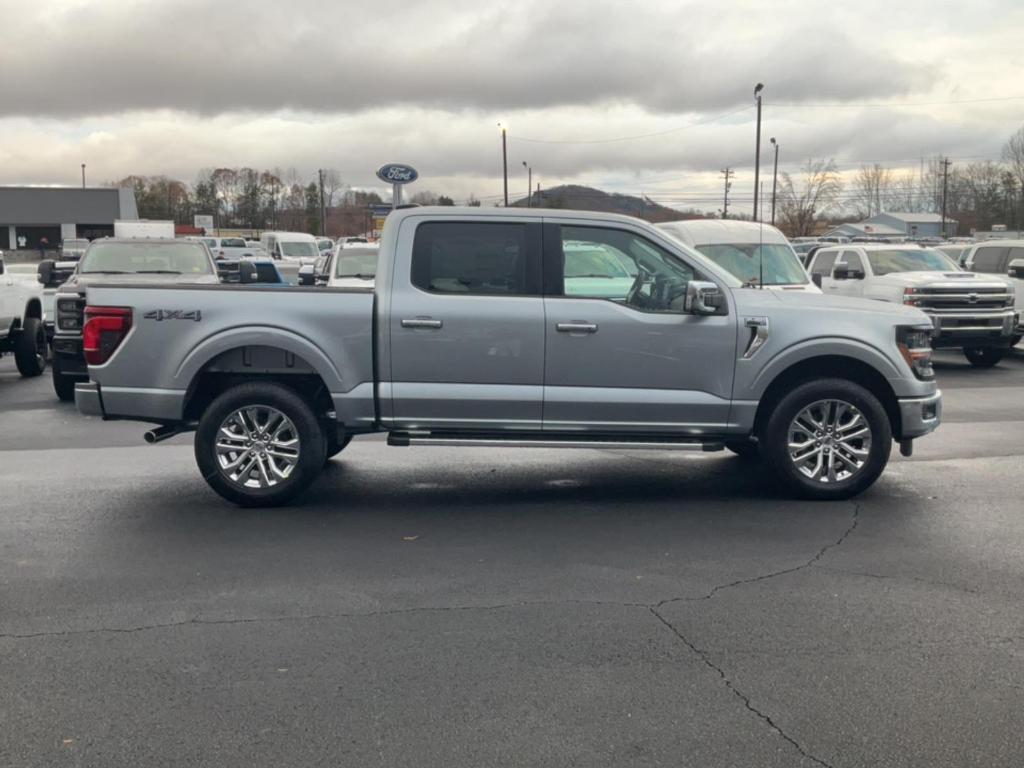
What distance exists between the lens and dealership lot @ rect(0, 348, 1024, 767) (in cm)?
371

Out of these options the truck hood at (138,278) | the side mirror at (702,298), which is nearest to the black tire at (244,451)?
the side mirror at (702,298)

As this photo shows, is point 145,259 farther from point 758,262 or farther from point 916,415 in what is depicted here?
→ point 916,415

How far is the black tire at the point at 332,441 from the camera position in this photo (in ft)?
23.8

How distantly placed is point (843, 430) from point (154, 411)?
475cm

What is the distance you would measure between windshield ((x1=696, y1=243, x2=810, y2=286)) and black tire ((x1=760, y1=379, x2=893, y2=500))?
629cm

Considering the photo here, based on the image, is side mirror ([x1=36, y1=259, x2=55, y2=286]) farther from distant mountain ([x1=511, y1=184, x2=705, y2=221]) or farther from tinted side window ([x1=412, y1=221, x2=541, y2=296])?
distant mountain ([x1=511, y1=184, x2=705, y2=221])

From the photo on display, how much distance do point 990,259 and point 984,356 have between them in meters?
3.66

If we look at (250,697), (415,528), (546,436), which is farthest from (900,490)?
(250,697)

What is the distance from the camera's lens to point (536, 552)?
19.7 ft

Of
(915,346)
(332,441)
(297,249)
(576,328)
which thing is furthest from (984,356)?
(297,249)

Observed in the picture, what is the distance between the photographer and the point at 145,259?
44.5ft

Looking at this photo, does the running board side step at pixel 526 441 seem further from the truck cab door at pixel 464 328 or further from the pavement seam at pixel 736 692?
the pavement seam at pixel 736 692

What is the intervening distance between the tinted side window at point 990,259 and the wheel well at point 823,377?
13493mm

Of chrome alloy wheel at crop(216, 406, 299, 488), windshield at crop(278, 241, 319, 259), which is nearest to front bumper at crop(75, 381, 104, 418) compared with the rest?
chrome alloy wheel at crop(216, 406, 299, 488)
